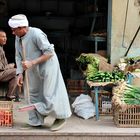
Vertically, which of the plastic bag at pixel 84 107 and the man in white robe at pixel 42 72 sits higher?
the man in white robe at pixel 42 72

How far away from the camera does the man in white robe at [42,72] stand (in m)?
6.33

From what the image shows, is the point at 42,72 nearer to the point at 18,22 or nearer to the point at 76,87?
the point at 18,22

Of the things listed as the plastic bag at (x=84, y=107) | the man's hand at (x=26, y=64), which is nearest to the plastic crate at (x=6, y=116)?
the man's hand at (x=26, y=64)

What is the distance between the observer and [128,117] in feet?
22.8

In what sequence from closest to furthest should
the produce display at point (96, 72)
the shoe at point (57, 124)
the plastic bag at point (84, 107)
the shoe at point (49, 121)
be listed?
the shoe at point (57, 124) < the shoe at point (49, 121) < the produce display at point (96, 72) < the plastic bag at point (84, 107)

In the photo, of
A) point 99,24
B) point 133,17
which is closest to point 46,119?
point 133,17

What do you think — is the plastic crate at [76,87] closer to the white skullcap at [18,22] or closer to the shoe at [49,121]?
the shoe at [49,121]

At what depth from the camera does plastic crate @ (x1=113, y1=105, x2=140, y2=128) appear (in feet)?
22.7

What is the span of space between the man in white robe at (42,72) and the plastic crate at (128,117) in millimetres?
885

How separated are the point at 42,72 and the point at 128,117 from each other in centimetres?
153

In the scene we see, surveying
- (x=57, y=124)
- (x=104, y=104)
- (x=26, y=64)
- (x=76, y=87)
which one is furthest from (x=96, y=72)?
(x=26, y=64)

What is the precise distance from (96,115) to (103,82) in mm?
552

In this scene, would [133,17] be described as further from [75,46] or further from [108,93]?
[75,46]

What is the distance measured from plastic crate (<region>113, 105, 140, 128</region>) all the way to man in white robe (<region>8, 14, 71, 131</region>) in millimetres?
885
